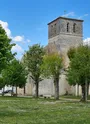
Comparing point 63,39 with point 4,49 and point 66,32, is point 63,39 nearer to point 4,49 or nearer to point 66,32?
point 66,32

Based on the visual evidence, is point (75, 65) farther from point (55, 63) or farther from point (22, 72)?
point (22, 72)

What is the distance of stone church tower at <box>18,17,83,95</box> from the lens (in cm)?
8189

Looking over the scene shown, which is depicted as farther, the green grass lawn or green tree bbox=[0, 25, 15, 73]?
green tree bbox=[0, 25, 15, 73]

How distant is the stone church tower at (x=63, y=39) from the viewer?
81.9 metres

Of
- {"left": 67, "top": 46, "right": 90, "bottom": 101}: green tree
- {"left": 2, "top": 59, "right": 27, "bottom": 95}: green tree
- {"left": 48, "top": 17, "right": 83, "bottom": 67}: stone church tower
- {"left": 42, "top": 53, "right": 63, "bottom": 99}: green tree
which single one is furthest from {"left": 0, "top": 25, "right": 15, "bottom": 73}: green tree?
{"left": 48, "top": 17, "right": 83, "bottom": 67}: stone church tower

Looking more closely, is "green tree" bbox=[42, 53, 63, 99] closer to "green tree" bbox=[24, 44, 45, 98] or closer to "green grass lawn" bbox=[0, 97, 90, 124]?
"green tree" bbox=[24, 44, 45, 98]

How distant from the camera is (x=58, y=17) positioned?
84.9 metres

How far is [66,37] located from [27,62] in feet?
80.1

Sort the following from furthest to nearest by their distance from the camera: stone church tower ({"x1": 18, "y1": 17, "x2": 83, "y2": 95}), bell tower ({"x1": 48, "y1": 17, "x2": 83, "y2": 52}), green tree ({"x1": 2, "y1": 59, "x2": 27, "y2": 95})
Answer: bell tower ({"x1": 48, "y1": 17, "x2": 83, "y2": 52}) → stone church tower ({"x1": 18, "y1": 17, "x2": 83, "y2": 95}) → green tree ({"x1": 2, "y1": 59, "x2": 27, "y2": 95})

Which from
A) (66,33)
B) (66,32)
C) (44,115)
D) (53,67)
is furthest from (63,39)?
(44,115)

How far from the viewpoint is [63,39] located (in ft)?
275

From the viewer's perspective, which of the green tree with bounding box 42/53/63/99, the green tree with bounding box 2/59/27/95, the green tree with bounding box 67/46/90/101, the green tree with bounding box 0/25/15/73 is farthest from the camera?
the green tree with bounding box 2/59/27/95

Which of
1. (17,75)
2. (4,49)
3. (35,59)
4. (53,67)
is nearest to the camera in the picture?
(4,49)

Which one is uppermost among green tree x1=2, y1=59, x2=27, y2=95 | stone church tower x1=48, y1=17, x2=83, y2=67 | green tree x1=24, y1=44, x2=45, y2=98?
stone church tower x1=48, y1=17, x2=83, y2=67
